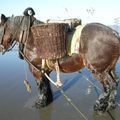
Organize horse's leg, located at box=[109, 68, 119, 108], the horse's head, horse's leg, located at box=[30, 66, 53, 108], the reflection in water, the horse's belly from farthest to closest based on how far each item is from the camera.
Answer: horse's leg, located at box=[30, 66, 53, 108]
the horse's head
the reflection in water
horse's leg, located at box=[109, 68, 119, 108]
the horse's belly

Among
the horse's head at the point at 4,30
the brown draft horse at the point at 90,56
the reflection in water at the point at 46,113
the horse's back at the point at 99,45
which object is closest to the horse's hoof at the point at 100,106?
the brown draft horse at the point at 90,56

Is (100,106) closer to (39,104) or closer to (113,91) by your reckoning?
(113,91)

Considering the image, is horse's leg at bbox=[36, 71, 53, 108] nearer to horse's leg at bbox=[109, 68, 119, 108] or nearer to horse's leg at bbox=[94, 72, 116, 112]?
horse's leg at bbox=[94, 72, 116, 112]

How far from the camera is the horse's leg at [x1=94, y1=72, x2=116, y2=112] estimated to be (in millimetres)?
5500

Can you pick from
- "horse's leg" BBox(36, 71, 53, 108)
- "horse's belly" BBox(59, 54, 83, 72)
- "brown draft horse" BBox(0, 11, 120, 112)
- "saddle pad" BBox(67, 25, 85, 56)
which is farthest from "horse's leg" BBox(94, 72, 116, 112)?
"horse's leg" BBox(36, 71, 53, 108)

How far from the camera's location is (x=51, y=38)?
5.47m

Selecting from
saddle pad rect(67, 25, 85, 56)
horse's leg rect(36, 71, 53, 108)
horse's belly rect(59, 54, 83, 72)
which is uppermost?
saddle pad rect(67, 25, 85, 56)

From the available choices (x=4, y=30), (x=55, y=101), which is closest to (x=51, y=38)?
(x=4, y=30)

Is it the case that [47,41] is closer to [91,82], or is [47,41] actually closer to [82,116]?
[82,116]

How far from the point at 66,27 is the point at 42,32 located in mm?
475

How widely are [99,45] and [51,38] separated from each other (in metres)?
0.93

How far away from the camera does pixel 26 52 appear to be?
6031 millimetres

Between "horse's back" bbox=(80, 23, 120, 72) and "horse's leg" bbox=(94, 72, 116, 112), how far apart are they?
10.4 inches

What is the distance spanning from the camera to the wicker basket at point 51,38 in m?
5.41
